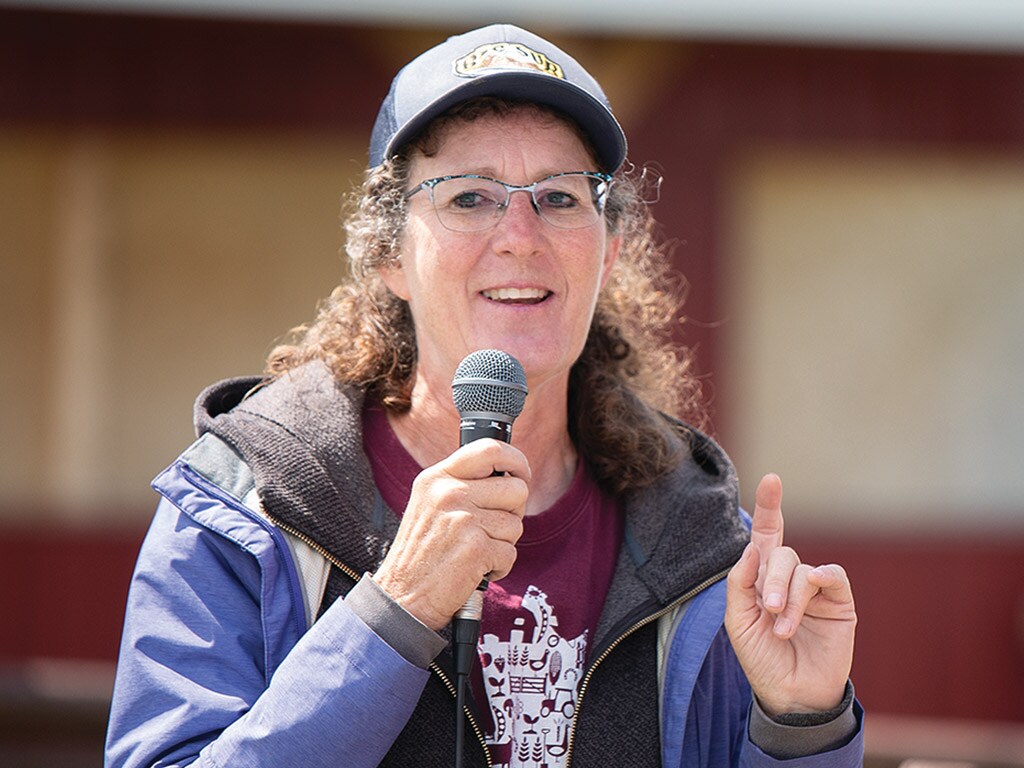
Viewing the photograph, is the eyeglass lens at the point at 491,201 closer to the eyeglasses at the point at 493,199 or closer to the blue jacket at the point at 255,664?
the eyeglasses at the point at 493,199

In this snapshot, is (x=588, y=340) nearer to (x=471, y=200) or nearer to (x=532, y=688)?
(x=471, y=200)

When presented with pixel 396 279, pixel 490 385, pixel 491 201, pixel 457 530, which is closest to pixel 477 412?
pixel 490 385

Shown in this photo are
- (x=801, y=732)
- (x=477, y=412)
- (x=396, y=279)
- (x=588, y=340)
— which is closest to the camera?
(x=477, y=412)

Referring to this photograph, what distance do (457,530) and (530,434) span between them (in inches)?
24.4

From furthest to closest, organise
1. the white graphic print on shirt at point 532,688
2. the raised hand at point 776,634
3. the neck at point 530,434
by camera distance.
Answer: the neck at point 530,434 < the white graphic print on shirt at point 532,688 < the raised hand at point 776,634

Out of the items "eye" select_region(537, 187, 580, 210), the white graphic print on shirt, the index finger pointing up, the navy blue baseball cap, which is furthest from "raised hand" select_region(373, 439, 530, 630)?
the navy blue baseball cap

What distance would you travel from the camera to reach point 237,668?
2.03 m

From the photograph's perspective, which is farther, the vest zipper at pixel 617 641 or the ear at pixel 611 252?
the ear at pixel 611 252

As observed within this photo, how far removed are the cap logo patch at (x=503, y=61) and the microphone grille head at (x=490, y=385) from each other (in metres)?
0.52

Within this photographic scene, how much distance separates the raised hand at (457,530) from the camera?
1882 millimetres

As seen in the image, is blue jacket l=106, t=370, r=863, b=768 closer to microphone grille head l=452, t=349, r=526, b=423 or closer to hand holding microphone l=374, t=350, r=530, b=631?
hand holding microphone l=374, t=350, r=530, b=631

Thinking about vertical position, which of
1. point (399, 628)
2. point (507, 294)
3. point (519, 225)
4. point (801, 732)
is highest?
point (519, 225)

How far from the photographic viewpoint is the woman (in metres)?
1.90

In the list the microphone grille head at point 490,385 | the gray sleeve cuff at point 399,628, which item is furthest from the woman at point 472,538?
the microphone grille head at point 490,385
